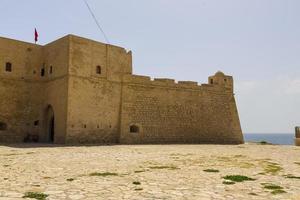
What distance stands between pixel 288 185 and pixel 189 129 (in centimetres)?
2017

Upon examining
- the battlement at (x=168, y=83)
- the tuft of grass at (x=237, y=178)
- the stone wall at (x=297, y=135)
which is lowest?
the tuft of grass at (x=237, y=178)

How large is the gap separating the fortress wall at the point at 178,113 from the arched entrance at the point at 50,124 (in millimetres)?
5521

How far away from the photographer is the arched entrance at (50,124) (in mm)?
25219

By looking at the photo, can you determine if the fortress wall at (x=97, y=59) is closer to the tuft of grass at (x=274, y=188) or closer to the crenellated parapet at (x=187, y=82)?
the crenellated parapet at (x=187, y=82)

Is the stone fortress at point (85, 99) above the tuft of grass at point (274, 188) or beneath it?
above

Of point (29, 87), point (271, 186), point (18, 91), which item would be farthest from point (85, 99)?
point (271, 186)

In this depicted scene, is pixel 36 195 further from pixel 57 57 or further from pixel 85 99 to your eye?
pixel 57 57

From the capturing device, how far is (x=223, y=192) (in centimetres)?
701

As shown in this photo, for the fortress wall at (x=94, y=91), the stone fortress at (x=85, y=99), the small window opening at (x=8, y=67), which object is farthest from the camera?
the small window opening at (x=8, y=67)

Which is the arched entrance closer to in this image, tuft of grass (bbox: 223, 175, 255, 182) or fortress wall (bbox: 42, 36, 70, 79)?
fortress wall (bbox: 42, 36, 70, 79)

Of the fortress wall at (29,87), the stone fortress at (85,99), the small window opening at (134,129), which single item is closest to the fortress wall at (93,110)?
the stone fortress at (85,99)

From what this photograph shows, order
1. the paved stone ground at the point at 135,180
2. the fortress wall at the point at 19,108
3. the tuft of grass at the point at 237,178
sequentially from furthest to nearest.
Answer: the fortress wall at the point at 19,108 → the tuft of grass at the point at 237,178 → the paved stone ground at the point at 135,180

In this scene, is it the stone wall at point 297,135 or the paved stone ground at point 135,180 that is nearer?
the paved stone ground at point 135,180

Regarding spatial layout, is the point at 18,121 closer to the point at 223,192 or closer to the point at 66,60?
the point at 66,60
